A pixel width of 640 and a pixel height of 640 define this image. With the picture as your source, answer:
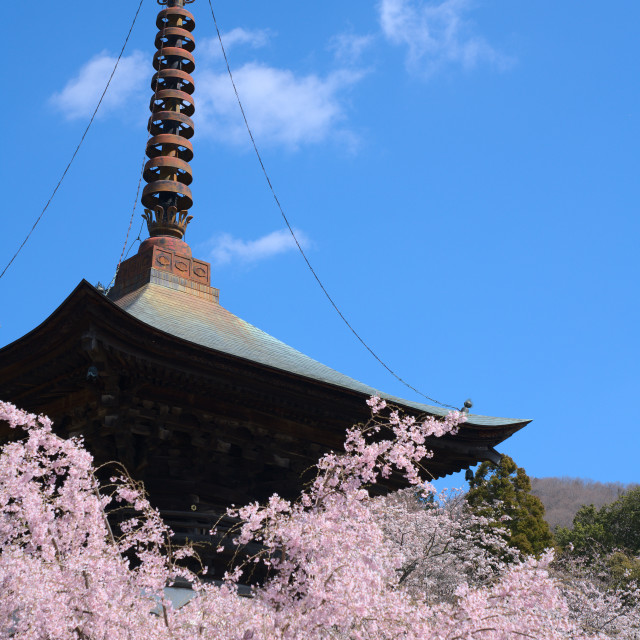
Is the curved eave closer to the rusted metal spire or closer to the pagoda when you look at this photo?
the pagoda

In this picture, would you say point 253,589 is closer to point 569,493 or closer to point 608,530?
point 608,530

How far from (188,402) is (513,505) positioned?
2598 centimetres

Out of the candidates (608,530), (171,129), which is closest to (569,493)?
(608,530)

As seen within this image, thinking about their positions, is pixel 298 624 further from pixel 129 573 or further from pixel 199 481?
pixel 199 481

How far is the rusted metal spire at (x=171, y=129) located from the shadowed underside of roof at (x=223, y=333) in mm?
1879

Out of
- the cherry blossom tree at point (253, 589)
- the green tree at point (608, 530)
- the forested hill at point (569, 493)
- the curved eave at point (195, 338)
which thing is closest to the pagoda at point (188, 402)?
the curved eave at point (195, 338)

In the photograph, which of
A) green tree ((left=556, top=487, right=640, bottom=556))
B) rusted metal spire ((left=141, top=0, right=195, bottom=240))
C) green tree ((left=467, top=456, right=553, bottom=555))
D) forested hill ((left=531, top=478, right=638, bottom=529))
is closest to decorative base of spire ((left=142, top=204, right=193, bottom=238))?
rusted metal spire ((left=141, top=0, right=195, bottom=240))

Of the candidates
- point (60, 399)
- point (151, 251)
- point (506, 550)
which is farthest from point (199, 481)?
point (506, 550)

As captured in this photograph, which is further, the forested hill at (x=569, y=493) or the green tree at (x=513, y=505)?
the forested hill at (x=569, y=493)

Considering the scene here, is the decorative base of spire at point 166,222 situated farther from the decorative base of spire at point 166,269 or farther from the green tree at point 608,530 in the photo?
the green tree at point 608,530

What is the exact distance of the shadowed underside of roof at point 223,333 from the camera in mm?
10102

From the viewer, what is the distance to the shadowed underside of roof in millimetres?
10102

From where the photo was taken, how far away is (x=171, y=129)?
15.0 metres

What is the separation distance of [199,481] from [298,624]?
140 inches
